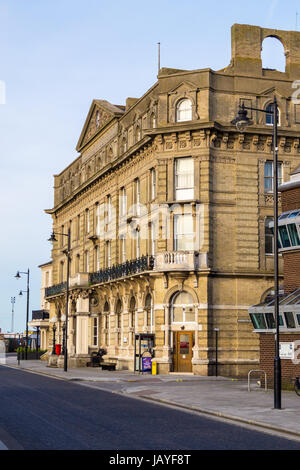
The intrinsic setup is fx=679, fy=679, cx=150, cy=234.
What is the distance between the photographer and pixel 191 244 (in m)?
39.8

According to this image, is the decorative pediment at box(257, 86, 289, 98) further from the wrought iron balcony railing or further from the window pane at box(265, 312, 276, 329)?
the window pane at box(265, 312, 276, 329)

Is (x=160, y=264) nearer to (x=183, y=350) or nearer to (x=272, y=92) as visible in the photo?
(x=183, y=350)

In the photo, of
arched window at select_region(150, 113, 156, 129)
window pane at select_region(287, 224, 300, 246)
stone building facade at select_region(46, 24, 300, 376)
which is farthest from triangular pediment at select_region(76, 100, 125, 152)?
window pane at select_region(287, 224, 300, 246)

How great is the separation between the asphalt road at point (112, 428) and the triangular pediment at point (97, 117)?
31352mm

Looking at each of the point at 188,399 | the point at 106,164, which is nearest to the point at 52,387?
the point at 188,399

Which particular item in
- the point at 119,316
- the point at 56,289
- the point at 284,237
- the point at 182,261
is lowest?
the point at 119,316

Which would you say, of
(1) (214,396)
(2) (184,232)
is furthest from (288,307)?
(2) (184,232)

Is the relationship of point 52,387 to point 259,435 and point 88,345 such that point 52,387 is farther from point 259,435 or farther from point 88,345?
point 88,345

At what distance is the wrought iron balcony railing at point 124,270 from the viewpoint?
41.5 meters

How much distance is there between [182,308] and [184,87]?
43.2 ft

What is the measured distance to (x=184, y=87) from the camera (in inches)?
1602

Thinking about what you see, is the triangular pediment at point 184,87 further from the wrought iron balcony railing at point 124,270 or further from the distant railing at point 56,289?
the distant railing at point 56,289

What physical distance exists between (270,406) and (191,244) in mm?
18664
